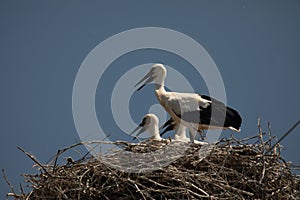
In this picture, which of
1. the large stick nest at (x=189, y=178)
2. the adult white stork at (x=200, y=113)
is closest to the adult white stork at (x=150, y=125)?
the adult white stork at (x=200, y=113)

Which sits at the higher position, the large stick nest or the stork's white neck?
the stork's white neck

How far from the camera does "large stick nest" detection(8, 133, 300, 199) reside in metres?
3.71

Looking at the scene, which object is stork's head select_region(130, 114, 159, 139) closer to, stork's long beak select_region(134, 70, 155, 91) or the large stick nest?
stork's long beak select_region(134, 70, 155, 91)

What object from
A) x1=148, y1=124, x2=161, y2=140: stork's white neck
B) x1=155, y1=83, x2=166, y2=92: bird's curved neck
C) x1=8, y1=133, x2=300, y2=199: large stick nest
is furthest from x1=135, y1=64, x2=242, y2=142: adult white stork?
x1=8, y1=133, x2=300, y2=199: large stick nest

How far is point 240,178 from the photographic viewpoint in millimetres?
3814

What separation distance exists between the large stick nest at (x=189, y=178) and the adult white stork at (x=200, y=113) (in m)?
1.42

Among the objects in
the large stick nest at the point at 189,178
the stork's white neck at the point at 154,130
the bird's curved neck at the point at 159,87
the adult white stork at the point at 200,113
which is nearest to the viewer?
the large stick nest at the point at 189,178

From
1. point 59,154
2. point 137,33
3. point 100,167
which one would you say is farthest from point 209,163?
point 137,33

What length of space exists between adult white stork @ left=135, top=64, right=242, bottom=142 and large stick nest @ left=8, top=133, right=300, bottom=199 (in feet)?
4.66

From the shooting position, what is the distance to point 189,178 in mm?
3754

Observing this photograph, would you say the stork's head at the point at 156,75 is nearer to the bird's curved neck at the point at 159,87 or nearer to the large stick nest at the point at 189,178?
the bird's curved neck at the point at 159,87

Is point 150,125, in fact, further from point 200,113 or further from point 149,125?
point 200,113

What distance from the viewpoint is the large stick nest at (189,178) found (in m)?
3.71

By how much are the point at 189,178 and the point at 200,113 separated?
192 cm
